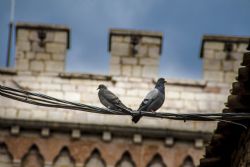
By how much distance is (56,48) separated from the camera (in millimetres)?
23938

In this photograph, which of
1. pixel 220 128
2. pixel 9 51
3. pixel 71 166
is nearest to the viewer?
pixel 220 128

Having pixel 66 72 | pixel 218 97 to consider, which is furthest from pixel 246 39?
pixel 66 72

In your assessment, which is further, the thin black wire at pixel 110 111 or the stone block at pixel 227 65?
the stone block at pixel 227 65

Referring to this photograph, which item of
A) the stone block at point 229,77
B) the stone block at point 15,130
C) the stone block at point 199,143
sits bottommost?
the stone block at point 199,143

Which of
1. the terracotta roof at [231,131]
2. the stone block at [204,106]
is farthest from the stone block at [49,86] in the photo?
the terracotta roof at [231,131]

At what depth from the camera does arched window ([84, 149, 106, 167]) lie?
23.3 m

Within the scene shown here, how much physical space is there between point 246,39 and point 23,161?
12.5ft

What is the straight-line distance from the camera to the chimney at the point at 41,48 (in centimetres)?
2394

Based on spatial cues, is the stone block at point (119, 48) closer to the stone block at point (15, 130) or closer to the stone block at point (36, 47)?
the stone block at point (36, 47)

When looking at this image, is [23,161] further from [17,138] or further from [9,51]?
[9,51]

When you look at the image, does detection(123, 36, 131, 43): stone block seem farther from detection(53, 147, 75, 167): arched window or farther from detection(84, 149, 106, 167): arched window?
detection(53, 147, 75, 167): arched window

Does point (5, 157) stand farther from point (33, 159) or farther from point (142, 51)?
point (142, 51)

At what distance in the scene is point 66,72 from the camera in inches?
943

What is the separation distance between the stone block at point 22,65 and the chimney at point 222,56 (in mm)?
2627
